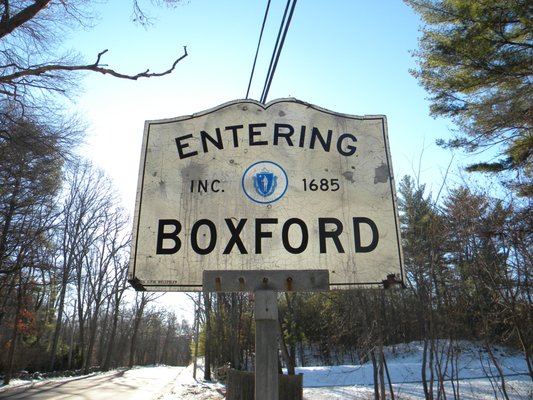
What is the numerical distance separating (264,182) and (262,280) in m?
0.59

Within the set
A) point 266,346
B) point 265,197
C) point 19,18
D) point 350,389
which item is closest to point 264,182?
point 265,197

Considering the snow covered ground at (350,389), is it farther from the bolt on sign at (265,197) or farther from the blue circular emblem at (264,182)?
the blue circular emblem at (264,182)

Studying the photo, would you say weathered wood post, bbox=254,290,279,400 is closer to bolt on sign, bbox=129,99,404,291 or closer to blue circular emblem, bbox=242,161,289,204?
bolt on sign, bbox=129,99,404,291

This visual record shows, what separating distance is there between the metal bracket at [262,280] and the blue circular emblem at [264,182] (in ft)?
1.46

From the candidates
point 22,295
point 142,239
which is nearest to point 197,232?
point 142,239

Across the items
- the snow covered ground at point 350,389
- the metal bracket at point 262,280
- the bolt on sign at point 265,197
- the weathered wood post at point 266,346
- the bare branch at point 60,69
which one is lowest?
the snow covered ground at point 350,389

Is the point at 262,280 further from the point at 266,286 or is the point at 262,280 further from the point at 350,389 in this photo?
the point at 350,389

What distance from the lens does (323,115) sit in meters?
2.54

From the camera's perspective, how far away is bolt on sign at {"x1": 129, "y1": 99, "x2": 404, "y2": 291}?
7.27 feet

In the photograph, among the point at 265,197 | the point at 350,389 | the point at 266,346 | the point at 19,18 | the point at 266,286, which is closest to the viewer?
the point at 266,346

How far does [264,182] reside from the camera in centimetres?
238

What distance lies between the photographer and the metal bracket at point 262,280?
210 cm

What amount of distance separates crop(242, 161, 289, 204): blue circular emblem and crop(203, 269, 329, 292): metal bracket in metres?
0.44

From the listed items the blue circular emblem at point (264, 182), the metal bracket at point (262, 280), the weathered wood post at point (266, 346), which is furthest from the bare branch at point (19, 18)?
the weathered wood post at point (266, 346)
